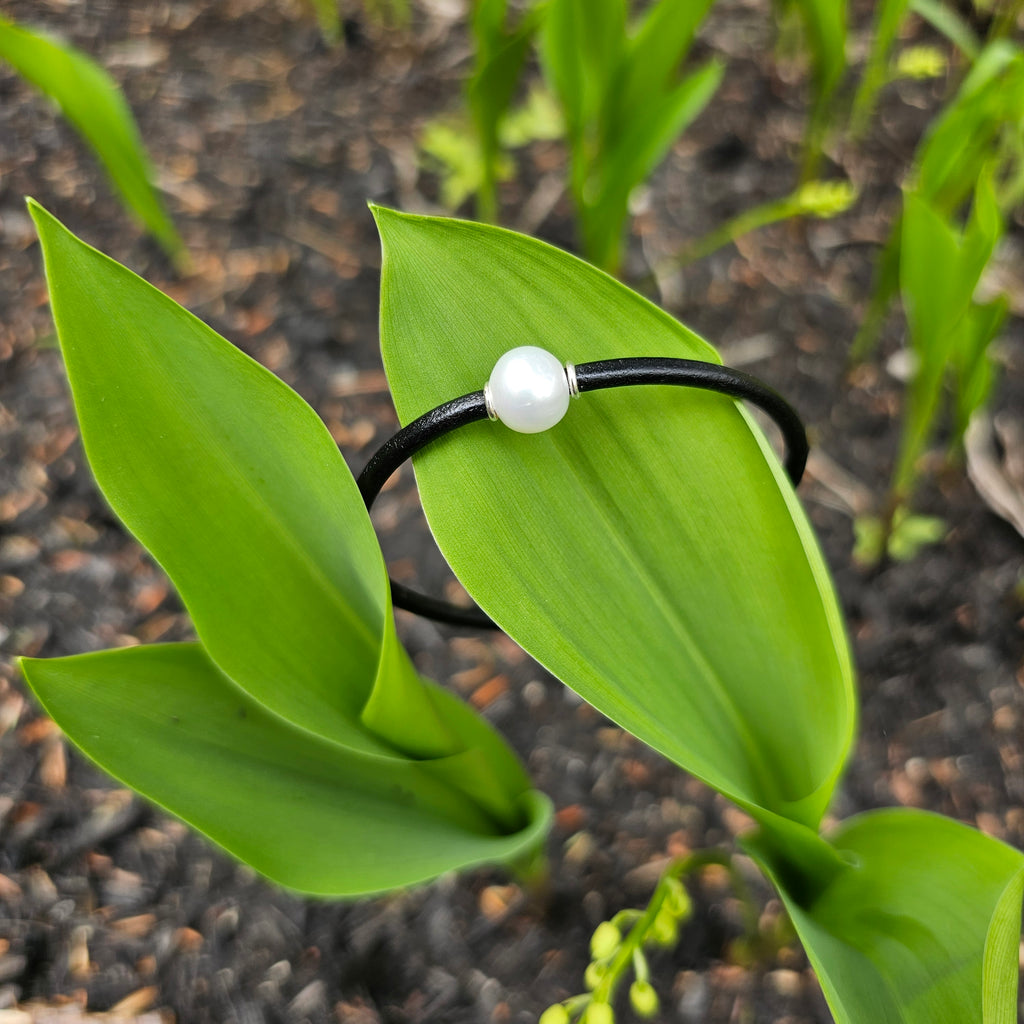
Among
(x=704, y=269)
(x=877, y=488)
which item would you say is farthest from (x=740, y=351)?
(x=877, y=488)

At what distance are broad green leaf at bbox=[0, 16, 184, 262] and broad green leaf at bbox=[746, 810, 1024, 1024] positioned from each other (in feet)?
3.33

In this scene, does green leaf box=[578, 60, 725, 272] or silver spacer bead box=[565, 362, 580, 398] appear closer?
silver spacer bead box=[565, 362, 580, 398]

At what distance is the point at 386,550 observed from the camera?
1.01m

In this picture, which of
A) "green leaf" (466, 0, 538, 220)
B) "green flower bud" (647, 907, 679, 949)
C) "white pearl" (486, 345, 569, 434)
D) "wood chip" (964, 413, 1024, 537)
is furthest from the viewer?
"wood chip" (964, 413, 1024, 537)

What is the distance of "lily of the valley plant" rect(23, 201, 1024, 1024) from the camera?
18.3 inches

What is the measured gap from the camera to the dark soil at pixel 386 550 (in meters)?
0.75

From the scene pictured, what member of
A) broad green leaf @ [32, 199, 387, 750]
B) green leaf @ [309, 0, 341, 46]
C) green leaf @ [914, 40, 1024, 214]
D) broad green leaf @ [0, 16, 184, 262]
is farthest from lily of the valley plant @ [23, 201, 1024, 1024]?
green leaf @ [309, 0, 341, 46]

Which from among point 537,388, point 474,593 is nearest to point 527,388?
point 537,388

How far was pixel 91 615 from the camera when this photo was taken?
0.95 m

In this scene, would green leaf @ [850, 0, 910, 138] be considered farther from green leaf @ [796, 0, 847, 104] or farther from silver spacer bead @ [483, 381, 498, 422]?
silver spacer bead @ [483, 381, 498, 422]

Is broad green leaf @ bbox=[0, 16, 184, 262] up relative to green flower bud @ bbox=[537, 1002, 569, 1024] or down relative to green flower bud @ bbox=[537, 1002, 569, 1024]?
up

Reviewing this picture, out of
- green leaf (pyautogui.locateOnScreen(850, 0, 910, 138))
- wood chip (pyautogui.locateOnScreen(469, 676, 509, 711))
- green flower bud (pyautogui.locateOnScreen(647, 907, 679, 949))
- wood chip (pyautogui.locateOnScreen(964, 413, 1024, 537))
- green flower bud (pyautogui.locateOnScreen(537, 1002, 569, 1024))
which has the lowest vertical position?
wood chip (pyautogui.locateOnScreen(469, 676, 509, 711))

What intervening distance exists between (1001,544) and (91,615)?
1062mm

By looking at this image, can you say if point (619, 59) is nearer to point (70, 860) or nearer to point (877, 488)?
point (877, 488)
